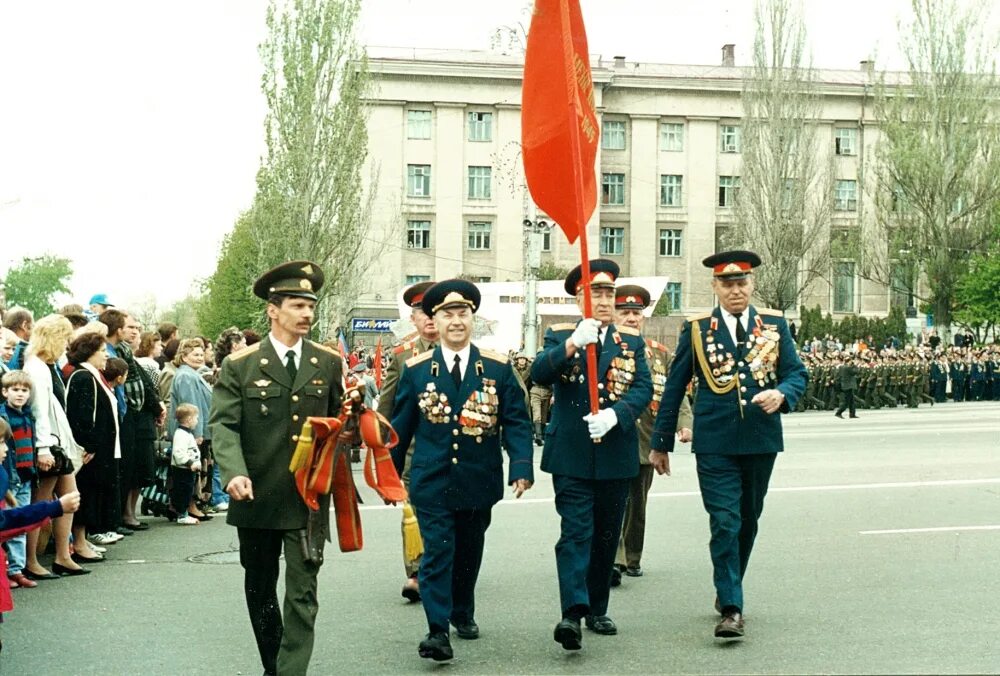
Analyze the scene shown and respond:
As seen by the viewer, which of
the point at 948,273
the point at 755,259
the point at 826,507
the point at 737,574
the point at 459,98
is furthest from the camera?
the point at 459,98

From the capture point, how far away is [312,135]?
137ft

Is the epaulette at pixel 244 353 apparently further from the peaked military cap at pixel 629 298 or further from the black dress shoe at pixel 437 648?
the peaked military cap at pixel 629 298

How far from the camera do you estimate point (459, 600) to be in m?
7.17

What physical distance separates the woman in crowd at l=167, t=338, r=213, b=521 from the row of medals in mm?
6517

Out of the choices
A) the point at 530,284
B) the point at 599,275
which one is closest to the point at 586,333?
the point at 599,275

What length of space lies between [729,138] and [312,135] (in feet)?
111

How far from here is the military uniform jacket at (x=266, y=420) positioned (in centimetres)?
603

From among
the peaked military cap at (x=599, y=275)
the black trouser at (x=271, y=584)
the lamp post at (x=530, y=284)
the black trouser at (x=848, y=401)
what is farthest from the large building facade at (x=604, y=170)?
the black trouser at (x=271, y=584)

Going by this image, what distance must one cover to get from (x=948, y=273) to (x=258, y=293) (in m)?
52.4

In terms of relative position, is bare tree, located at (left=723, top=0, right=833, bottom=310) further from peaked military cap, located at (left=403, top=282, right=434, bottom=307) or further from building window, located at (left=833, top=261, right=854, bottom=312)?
peaked military cap, located at (left=403, top=282, right=434, bottom=307)

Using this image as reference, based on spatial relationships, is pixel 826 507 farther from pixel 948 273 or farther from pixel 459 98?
pixel 459 98

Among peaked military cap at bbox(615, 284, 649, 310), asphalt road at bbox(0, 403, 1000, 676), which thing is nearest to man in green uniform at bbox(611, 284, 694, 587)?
peaked military cap at bbox(615, 284, 649, 310)

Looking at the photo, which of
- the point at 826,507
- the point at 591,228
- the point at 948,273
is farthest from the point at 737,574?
the point at 591,228

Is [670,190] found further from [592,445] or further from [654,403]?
[592,445]
